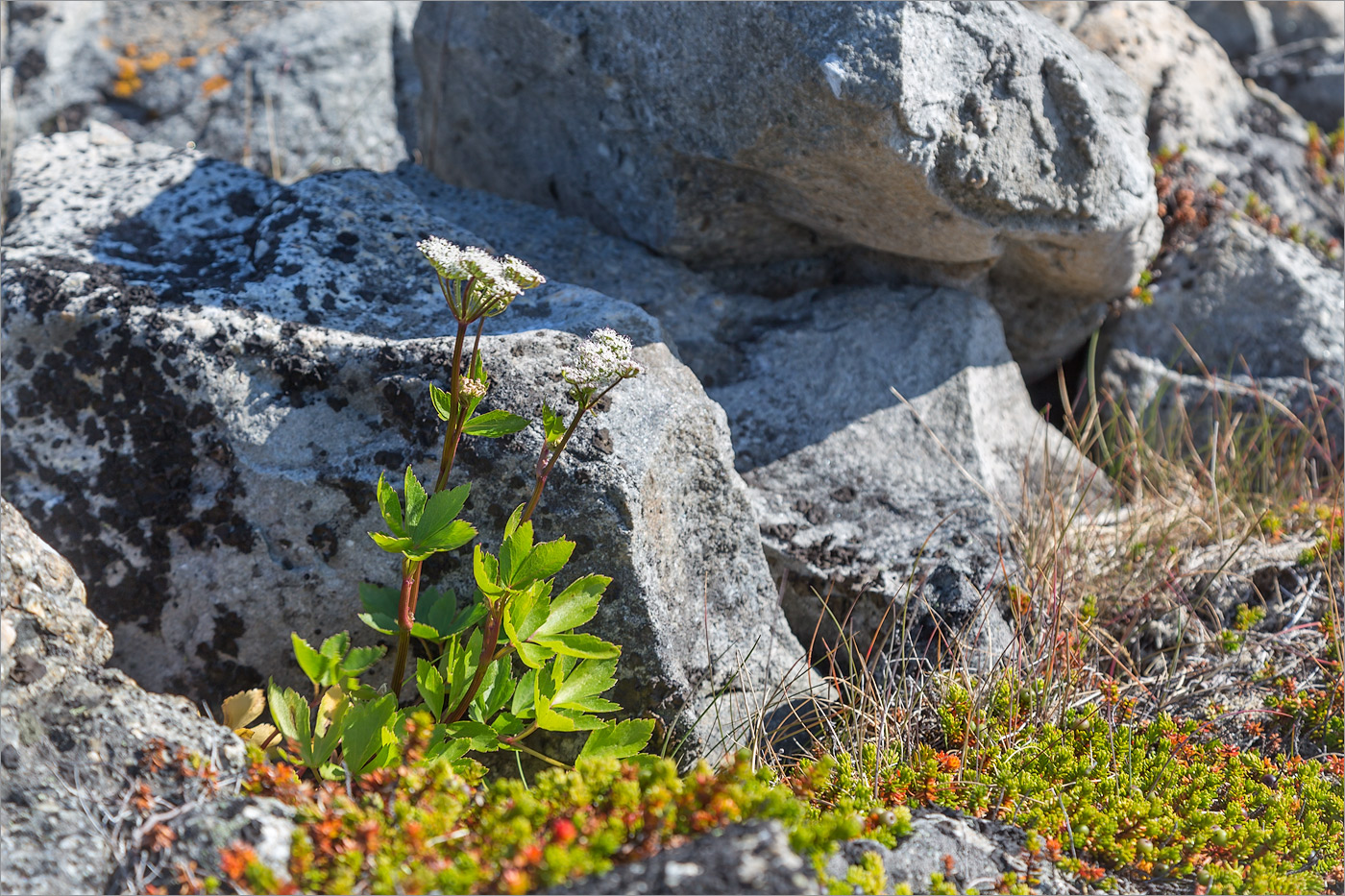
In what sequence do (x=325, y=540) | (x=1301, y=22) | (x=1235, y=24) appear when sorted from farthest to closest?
(x=1301, y=22), (x=1235, y=24), (x=325, y=540)

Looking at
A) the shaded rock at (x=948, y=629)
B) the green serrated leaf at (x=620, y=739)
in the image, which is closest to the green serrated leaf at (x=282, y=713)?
the green serrated leaf at (x=620, y=739)

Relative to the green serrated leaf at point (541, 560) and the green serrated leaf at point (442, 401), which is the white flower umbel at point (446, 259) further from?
the green serrated leaf at point (541, 560)

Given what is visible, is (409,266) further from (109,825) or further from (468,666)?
(109,825)

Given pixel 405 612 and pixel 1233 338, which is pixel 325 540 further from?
pixel 1233 338

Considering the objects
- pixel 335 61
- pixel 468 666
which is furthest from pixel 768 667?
pixel 335 61

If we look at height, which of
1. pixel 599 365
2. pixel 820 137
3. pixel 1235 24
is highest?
pixel 1235 24

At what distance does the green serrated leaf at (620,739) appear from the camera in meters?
2.46

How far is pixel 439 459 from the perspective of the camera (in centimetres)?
288

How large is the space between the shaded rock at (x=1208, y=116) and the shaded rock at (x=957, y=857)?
4040 mm

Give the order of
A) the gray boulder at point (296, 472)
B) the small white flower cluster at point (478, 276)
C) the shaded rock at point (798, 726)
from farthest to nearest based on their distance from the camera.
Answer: the shaded rock at point (798, 726) → the gray boulder at point (296, 472) → the small white flower cluster at point (478, 276)

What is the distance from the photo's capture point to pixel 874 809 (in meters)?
2.30

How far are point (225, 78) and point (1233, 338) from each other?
18.4 ft

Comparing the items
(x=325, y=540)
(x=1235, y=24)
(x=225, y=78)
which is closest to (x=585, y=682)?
(x=325, y=540)

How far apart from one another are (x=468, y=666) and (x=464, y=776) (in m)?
0.35
